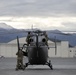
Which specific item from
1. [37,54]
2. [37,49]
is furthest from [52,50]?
[37,49]

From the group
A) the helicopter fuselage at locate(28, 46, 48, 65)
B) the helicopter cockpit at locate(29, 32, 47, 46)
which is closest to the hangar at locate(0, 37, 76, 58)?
the helicopter cockpit at locate(29, 32, 47, 46)

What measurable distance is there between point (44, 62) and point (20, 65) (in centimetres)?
248

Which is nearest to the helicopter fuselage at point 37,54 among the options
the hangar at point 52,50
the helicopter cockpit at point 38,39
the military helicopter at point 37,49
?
the military helicopter at point 37,49

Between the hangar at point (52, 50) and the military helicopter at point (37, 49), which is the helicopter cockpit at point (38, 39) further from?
the hangar at point (52, 50)

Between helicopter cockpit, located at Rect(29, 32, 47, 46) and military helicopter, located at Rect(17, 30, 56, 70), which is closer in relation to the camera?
military helicopter, located at Rect(17, 30, 56, 70)

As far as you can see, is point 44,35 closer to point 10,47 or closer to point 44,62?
point 44,62

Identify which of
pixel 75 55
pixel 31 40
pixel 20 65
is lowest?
pixel 75 55

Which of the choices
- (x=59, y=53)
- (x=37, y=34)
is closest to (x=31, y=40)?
(x=37, y=34)

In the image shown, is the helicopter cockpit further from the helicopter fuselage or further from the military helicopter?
the helicopter fuselage

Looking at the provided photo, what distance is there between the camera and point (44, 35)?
37.8 meters

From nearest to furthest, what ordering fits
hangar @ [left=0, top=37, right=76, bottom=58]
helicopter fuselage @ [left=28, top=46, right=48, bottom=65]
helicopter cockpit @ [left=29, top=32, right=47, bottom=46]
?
1. helicopter fuselage @ [left=28, top=46, right=48, bottom=65]
2. helicopter cockpit @ [left=29, top=32, right=47, bottom=46]
3. hangar @ [left=0, top=37, right=76, bottom=58]

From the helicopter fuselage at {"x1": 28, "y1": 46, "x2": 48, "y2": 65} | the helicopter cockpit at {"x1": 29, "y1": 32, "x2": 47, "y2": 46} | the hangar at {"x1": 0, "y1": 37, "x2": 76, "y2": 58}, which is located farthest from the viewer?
the hangar at {"x1": 0, "y1": 37, "x2": 76, "y2": 58}

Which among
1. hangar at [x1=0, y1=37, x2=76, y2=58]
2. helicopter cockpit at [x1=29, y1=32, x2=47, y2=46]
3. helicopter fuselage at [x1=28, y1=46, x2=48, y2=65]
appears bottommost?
hangar at [x1=0, y1=37, x2=76, y2=58]

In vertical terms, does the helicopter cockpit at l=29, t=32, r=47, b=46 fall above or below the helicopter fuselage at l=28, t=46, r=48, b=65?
above
